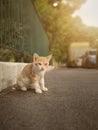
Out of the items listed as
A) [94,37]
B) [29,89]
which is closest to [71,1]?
[94,37]

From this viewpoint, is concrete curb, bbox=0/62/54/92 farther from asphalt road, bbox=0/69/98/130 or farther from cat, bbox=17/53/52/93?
asphalt road, bbox=0/69/98/130

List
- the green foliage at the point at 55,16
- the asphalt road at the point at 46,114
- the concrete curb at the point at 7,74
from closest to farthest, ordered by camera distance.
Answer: the asphalt road at the point at 46,114 → the concrete curb at the point at 7,74 → the green foliage at the point at 55,16

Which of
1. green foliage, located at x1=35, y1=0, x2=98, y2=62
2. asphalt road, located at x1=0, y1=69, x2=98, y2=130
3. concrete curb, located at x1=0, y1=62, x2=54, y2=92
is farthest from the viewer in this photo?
green foliage, located at x1=35, y1=0, x2=98, y2=62

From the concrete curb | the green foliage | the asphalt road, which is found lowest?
the asphalt road

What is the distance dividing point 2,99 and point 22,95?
1.31ft

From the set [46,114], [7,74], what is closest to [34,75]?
[7,74]

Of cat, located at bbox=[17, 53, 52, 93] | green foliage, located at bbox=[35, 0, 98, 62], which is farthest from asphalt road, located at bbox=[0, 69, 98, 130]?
green foliage, located at bbox=[35, 0, 98, 62]

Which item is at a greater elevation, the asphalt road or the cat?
the cat

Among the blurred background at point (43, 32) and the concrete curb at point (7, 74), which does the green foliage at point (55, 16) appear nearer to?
the blurred background at point (43, 32)

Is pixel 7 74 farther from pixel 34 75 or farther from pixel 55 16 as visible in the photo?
pixel 55 16

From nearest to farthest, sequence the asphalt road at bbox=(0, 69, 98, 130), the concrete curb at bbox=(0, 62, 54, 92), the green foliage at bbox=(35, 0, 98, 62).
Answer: the asphalt road at bbox=(0, 69, 98, 130)
the concrete curb at bbox=(0, 62, 54, 92)
the green foliage at bbox=(35, 0, 98, 62)

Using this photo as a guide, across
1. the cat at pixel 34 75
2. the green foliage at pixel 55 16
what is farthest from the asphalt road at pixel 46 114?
the green foliage at pixel 55 16

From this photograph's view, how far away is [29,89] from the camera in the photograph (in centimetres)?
404

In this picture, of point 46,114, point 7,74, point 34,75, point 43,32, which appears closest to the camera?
point 46,114
